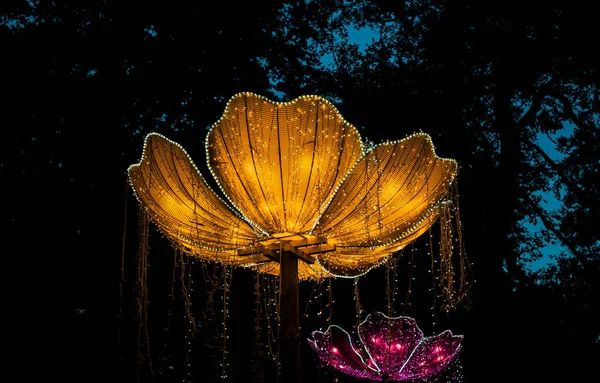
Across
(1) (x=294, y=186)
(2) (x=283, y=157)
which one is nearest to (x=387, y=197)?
(1) (x=294, y=186)

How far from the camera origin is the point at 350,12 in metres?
11.5

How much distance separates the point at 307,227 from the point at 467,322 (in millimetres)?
6134

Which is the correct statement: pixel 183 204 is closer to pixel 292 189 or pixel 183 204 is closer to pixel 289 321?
pixel 292 189

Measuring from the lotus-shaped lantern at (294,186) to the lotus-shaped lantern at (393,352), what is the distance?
357 cm

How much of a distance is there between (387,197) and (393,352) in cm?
403

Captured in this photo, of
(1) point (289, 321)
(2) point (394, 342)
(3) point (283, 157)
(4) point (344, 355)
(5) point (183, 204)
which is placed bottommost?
(4) point (344, 355)

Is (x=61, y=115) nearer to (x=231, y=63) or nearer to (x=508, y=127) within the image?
(x=231, y=63)

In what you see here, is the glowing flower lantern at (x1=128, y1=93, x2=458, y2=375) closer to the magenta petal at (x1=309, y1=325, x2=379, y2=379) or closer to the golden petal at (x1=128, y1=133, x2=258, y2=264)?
the golden petal at (x1=128, y1=133, x2=258, y2=264)

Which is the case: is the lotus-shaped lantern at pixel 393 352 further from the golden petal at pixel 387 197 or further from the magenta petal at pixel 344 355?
the golden petal at pixel 387 197

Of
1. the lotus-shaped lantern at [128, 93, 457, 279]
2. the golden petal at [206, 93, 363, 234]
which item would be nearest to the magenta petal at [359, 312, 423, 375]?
the lotus-shaped lantern at [128, 93, 457, 279]

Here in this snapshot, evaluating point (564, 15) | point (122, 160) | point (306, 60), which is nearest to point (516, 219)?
point (564, 15)

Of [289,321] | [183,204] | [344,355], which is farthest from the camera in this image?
[344,355]

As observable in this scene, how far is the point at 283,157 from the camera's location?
417 cm

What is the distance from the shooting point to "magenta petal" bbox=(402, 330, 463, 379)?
→ 775cm
